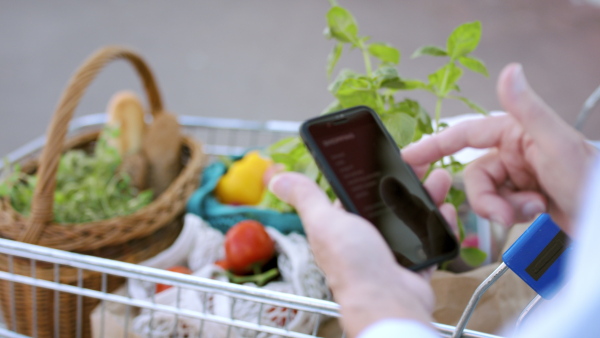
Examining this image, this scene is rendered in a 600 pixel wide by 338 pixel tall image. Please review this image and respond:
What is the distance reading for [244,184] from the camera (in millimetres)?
1064

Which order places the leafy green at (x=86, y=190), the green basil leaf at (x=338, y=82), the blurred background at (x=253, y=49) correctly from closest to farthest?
the green basil leaf at (x=338, y=82), the leafy green at (x=86, y=190), the blurred background at (x=253, y=49)

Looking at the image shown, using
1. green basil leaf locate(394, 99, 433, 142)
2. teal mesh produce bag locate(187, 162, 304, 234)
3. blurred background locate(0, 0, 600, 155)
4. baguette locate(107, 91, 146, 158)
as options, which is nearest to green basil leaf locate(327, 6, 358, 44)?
green basil leaf locate(394, 99, 433, 142)

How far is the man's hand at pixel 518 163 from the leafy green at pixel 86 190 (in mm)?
567

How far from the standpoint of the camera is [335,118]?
55 centimetres

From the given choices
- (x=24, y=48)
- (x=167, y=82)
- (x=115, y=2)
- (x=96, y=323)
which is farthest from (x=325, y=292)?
(x=115, y=2)

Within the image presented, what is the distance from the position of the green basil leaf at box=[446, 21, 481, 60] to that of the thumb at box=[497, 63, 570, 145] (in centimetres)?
23

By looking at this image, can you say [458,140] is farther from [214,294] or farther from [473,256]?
[214,294]

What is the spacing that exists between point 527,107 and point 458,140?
0.13 metres

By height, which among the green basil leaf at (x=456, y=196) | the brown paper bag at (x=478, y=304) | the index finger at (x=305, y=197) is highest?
the index finger at (x=305, y=197)

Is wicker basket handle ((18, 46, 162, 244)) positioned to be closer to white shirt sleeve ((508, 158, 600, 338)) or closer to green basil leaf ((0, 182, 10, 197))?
green basil leaf ((0, 182, 10, 197))

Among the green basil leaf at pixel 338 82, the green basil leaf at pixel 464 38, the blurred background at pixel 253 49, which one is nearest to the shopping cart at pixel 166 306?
the green basil leaf at pixel 338 82

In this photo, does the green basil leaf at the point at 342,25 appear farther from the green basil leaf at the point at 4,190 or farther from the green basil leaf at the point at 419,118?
the green basil leaf at the point at 4,190

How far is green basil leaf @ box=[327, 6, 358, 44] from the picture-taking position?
0.69m

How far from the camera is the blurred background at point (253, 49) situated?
7.20 feet
